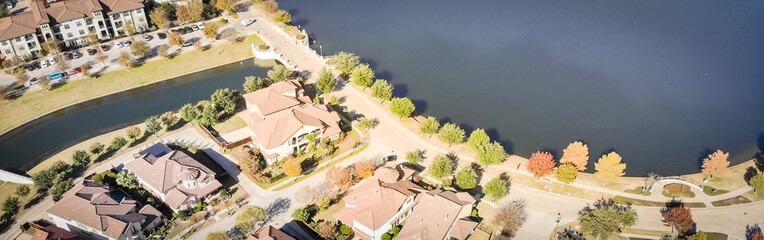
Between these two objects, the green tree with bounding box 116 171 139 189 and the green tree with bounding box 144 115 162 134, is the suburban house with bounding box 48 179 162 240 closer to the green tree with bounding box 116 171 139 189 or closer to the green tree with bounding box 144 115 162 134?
the green tree with bounding box 116 171 139 189

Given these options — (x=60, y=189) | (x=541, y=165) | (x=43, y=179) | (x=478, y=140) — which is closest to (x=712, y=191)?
(x=541, y=165)

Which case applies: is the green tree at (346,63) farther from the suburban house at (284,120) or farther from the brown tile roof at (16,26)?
the brown tile roof at (16,26)

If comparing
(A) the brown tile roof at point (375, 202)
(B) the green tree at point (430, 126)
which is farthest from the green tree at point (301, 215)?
(B) the green tree at point (430, 126)

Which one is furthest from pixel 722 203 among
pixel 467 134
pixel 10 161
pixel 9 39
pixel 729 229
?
pixel 9 39

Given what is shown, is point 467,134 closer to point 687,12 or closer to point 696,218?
point 696,218

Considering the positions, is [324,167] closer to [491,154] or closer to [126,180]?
[491,154]

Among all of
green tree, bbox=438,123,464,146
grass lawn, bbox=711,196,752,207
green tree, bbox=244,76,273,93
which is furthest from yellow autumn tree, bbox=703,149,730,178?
green tree, bbox=244,76,273,93
